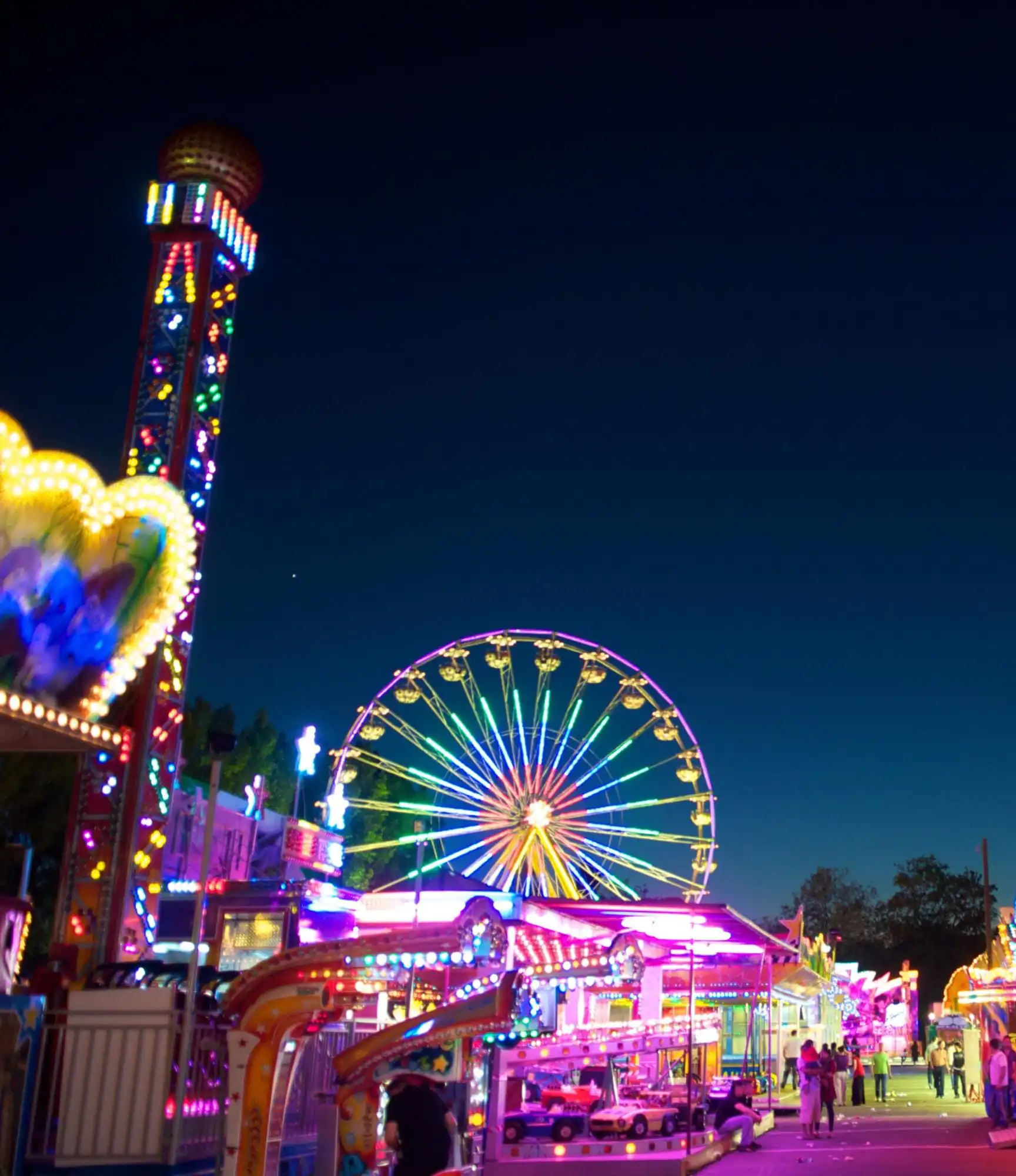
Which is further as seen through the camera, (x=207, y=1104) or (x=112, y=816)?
(x=112, y=816)

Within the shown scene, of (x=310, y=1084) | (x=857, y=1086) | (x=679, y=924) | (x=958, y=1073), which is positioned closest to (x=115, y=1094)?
(x=310, y=1084)

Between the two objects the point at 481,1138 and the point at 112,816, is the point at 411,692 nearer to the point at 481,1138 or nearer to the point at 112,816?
the point at 112,816

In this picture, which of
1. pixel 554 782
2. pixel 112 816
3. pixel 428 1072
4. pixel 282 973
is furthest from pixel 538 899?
pixel 282 973

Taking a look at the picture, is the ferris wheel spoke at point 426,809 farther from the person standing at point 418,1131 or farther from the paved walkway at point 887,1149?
the person standing at point 418,1131

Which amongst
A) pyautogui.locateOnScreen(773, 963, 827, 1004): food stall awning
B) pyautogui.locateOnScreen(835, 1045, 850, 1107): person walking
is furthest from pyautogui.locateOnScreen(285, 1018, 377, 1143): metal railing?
pyautogui.locateOnScreen(773, 963, 827, 1004): food stall awning

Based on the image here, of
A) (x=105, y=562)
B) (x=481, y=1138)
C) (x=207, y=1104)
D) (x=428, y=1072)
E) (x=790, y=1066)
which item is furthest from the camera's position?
(x=790, y=1066)

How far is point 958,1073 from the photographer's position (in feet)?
120

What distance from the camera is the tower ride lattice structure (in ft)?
69.5

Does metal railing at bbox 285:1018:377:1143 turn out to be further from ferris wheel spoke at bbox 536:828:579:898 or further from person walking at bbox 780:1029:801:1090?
person walking at bbox 780:1029:801:1090

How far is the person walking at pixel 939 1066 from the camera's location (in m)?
33.6

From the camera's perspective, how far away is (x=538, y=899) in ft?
90.7

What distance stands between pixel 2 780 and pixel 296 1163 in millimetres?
22899

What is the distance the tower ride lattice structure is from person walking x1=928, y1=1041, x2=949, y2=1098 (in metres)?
21.2

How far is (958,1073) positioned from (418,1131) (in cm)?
3171
